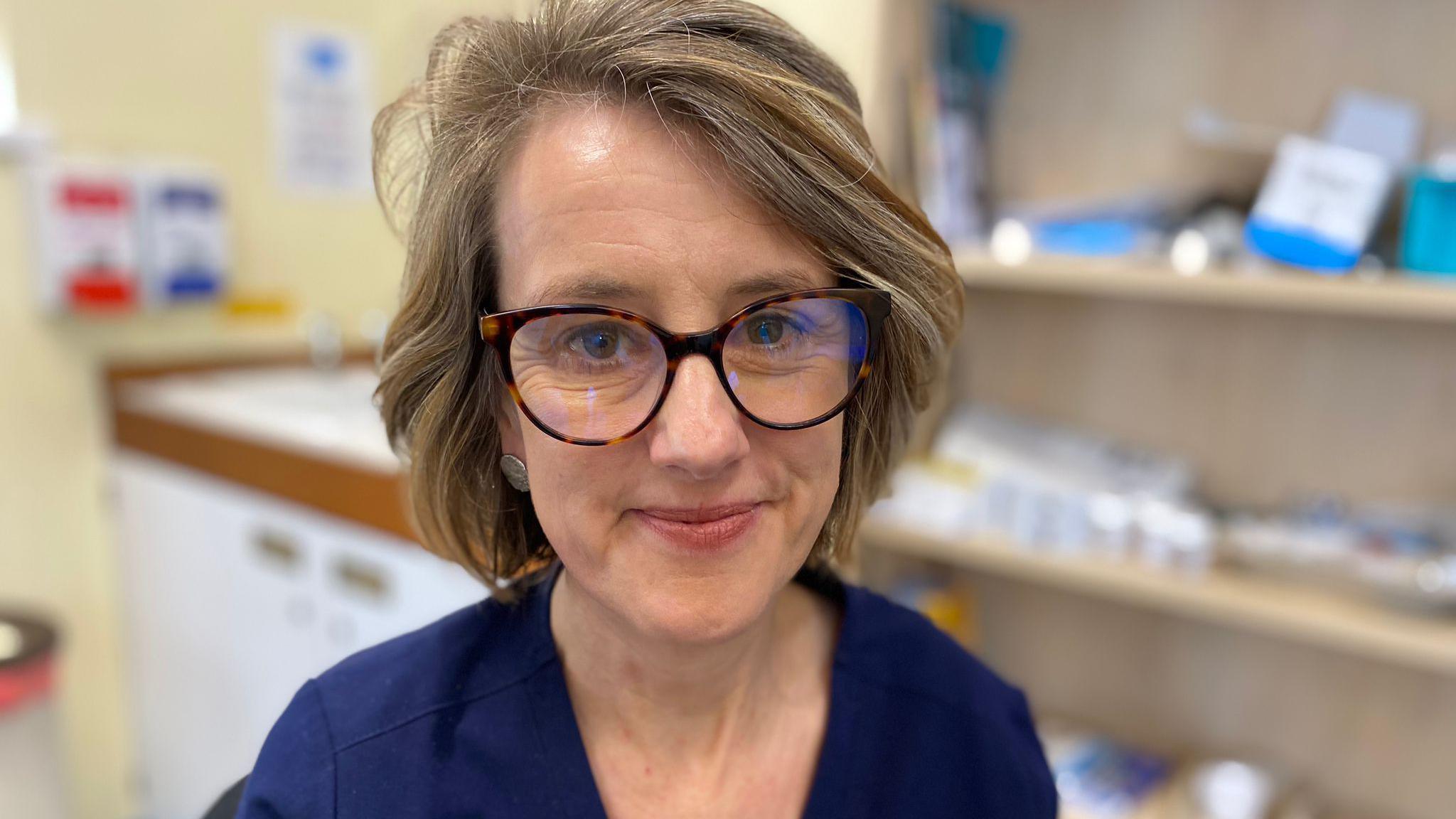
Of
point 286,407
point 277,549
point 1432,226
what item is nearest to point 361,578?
point 277,549

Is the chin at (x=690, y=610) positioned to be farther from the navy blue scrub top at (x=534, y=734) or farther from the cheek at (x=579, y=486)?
the navy blue scrub top at (x=534, y=734)

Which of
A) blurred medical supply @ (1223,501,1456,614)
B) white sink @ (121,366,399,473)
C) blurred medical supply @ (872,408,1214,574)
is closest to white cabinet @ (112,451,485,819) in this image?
white sink @ (121,366,399,473)

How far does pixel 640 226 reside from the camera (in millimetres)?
712

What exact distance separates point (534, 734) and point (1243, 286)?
1116mm

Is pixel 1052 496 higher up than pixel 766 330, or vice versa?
pixel 766 330

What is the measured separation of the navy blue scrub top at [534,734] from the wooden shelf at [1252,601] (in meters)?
0.63

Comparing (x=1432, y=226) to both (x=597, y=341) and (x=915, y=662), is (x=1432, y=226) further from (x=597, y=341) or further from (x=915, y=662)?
(x=597, y=341)

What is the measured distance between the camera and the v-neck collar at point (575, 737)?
83 cm

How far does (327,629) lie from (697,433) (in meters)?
1.55

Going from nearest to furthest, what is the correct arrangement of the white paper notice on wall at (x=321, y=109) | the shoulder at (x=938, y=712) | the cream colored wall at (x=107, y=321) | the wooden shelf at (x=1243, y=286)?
the shoulder at (x=938, y=712), the wooden shelf at (x=1243, y=286), the cream colored wall at (x=107, y=321), the white paper notice on wall at (x=321, y=109)

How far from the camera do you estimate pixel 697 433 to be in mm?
709

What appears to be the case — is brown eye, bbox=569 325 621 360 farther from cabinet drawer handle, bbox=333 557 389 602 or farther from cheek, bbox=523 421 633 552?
cabinet drawer handle, bbox=333 557 389 602

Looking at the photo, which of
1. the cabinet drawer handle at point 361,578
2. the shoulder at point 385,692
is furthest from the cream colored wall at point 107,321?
the shoulder at point 385,692

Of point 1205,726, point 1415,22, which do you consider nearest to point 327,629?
point 1205,726
